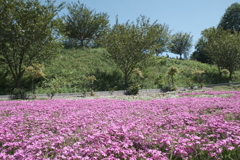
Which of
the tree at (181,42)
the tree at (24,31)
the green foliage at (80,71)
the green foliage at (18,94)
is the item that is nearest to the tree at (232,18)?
the tree at (181,42)

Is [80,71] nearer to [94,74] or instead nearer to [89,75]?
[89,75]

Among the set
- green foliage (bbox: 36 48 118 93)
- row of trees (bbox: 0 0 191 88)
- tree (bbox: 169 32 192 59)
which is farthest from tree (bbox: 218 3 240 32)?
green foliage (bbox: 36 48 118 93)

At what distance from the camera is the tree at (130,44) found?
29391 mm

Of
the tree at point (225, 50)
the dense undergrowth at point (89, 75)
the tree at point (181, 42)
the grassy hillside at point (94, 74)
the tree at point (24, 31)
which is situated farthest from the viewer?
the tree at point (181, 42)

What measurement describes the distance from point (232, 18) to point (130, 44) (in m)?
63.9

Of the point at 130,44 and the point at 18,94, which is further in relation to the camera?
the point at 130,44

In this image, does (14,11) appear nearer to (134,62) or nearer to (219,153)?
(134,62)

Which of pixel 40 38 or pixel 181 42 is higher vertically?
pixel 181 42

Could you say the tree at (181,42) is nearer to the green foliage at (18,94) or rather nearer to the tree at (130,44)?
the tree at (130,44)

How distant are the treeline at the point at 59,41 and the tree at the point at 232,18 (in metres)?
38.6

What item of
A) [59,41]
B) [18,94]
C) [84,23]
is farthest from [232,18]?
[18,94]

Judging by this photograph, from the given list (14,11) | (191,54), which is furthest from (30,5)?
(191,54)

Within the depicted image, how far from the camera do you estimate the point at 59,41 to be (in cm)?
2628

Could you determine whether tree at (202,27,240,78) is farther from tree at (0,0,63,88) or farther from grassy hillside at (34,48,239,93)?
tree at (0,0,63,88)
